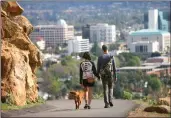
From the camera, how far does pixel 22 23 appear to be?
692 centimetres

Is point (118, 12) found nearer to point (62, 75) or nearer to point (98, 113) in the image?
point (62, 75)

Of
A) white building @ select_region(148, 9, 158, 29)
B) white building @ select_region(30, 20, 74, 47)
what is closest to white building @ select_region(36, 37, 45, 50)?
white building @ select_region(30, 20, 74, 47)

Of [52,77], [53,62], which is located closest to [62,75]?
[52,77]

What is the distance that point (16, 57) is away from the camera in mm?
6727

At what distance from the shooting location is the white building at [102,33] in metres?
7.31

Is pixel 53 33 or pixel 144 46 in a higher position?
pixel 53 33

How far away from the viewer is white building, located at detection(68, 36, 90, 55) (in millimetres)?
6825

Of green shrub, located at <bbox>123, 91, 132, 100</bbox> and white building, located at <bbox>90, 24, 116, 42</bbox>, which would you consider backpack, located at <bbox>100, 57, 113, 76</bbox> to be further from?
green shrub, located at <bbox>123, 91, 132, 100</bbox>

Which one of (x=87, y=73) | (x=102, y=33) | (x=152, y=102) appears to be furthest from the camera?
(x=102, y=33)

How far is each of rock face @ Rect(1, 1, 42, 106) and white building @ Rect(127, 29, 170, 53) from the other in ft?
5.88

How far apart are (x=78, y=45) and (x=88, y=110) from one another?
3.15ft

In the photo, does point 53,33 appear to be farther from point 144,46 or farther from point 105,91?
point 144,46

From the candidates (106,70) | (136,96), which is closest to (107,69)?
(106,70)

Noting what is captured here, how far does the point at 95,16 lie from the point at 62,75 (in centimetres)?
120
